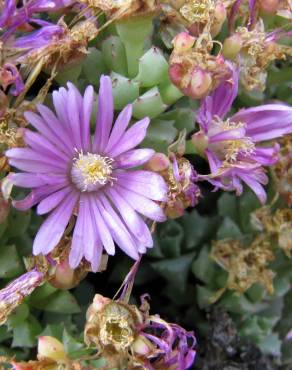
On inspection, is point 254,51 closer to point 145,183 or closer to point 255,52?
point 255,52

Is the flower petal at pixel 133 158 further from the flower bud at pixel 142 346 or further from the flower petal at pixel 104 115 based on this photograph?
the flower bud at pixel 142 346

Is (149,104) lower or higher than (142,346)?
higher

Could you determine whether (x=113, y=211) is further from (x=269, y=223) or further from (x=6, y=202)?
(x=269, y=223)

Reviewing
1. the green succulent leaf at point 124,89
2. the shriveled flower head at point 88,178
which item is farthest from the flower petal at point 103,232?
the green succulent leaf at point 124,89

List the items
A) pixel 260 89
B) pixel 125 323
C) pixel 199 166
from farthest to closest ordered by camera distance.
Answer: pixel 199 166
pixel 260 89
pixel 125 323

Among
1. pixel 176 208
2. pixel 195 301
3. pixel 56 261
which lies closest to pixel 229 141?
pixel 176 208

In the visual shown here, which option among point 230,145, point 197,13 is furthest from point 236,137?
point 197,13
